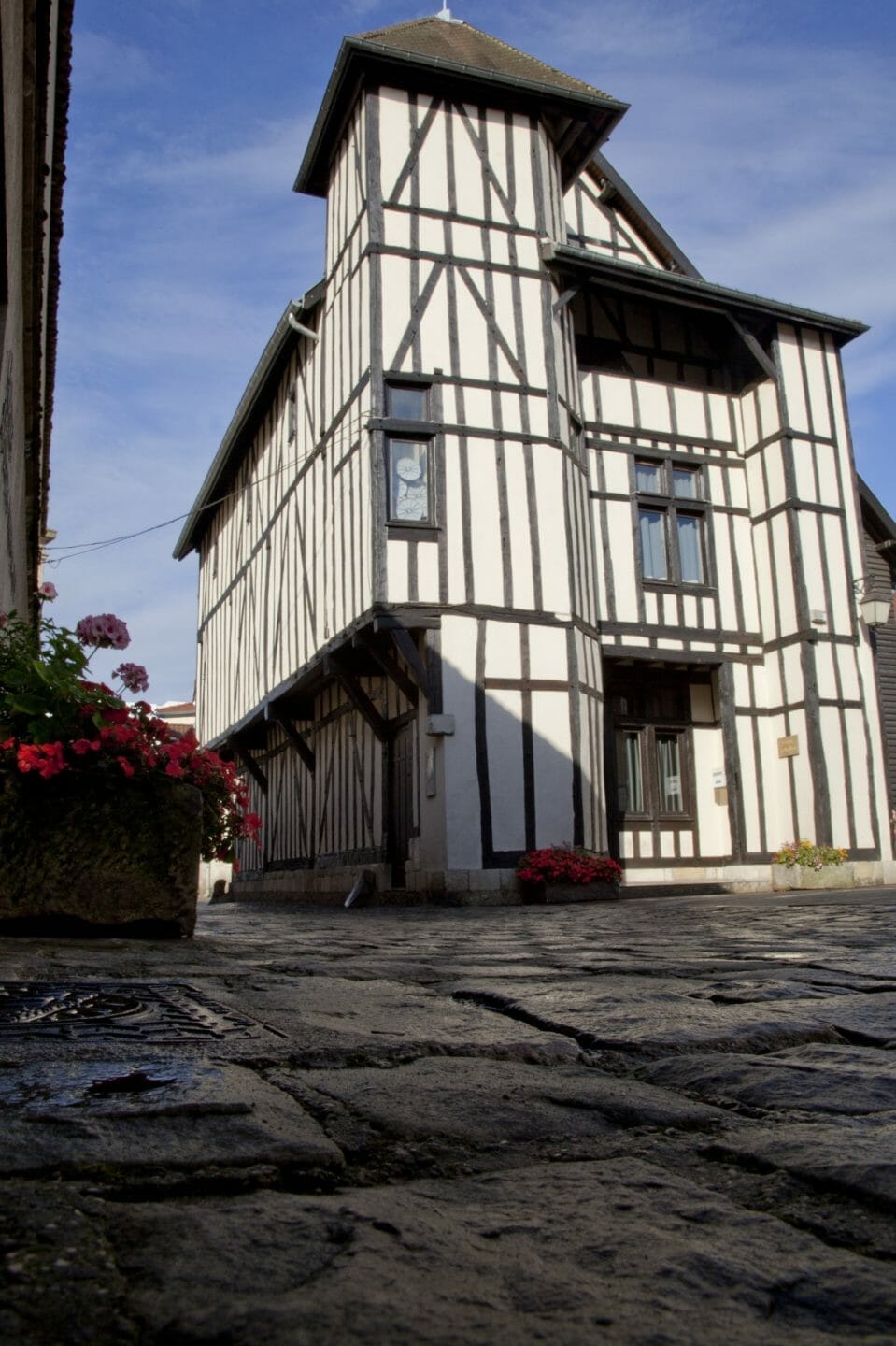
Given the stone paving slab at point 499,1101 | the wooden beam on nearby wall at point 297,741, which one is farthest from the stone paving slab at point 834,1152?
the wooden beam on nearby wall at point 297,741

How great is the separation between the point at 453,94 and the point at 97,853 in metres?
10.6

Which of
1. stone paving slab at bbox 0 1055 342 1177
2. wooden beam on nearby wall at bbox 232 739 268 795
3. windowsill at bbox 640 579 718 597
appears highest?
windowsill at bbox 640 579 718 597

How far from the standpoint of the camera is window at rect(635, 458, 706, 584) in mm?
13055

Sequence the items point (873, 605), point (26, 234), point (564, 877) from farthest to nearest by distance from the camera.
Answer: point (873, 605) → point (564, 877) → point (26, 234)

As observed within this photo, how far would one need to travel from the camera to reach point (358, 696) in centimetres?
1224

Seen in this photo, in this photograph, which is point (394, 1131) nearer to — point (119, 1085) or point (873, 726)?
point (119, 1085)

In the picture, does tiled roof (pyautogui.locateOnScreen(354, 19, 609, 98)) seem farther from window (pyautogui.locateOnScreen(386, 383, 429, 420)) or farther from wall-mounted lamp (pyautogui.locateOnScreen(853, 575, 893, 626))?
wall-mounted lamp (pyautogui.locateOnScreen(853, 575, 893, 626))

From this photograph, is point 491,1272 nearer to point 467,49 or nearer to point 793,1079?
point 793,1079

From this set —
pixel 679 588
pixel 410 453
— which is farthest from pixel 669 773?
pixel 410 453

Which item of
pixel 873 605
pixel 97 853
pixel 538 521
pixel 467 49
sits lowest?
pixel 97 853

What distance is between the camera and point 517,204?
12.2 metres

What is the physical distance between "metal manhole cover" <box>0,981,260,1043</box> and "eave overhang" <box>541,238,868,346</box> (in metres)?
10.9

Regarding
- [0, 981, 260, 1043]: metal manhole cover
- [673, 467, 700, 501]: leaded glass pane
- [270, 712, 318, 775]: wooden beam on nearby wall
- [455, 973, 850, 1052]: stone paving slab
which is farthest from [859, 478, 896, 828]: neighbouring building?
[0, 981, 260, 1043]: metal manhole cover

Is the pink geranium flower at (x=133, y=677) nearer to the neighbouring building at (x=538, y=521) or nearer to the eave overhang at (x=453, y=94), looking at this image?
the neighbouring building at (x=538, y=521)
